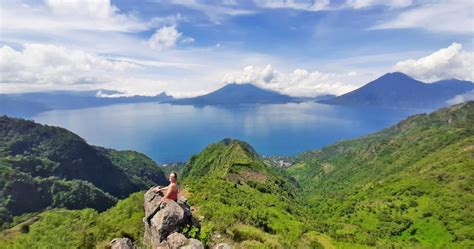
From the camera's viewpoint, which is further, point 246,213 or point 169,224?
point 246,213

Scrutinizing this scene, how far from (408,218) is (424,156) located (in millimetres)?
83039

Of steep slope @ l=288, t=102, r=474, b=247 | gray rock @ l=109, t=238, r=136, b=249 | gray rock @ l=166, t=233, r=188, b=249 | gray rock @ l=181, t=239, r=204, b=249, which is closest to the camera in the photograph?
gray rock @ l=181, t=239, r=204, b=249

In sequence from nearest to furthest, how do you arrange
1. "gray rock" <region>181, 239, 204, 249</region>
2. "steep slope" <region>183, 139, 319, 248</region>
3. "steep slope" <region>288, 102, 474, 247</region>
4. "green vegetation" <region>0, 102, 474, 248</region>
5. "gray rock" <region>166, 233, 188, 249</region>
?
"gray rock" <region>181, 239, 204, 249</region>, "gray rock" <region>166, 233, 188, 249</region>, "steep slope" <region>183, 139, 319, 248</region>, "green vegetation" <region>0, 102, 474, 248</region>, "steep slope" <region>288, 102, 474, 247</region>

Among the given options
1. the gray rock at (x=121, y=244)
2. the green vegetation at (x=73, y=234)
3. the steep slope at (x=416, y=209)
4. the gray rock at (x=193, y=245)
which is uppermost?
the gray rock at (x=193, y=245)

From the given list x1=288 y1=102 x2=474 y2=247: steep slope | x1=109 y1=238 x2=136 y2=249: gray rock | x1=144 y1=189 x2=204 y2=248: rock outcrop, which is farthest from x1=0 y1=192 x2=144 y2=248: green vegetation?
x1=288 y1=102 x2=474 y2=247: steep slope

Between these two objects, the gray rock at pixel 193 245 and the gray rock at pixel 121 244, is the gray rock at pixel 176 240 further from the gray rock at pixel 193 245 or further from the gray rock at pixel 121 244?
the gray rock at pixel 121 244

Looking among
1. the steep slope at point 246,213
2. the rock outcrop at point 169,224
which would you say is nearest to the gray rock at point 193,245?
the rock outcrop at point 169,224

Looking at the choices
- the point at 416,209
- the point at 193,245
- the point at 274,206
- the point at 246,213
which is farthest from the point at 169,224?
the point at 416,209

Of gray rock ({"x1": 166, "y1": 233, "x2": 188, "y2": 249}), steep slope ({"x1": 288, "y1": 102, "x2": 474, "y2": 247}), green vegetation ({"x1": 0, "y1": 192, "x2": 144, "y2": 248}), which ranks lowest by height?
steep slope ({"x1": 288, "y1": 102, "x2": 474, "y2": 247})

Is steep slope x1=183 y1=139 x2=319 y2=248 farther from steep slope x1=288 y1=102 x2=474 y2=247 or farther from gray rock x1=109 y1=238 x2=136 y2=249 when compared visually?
steep slope x1=288 y1=102 x2=474 y2=247

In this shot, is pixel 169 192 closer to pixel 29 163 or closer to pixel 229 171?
pixel 229 171

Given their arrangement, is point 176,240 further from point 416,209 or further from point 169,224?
point 416,209

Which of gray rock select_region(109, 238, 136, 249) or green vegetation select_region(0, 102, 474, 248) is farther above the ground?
gray rock select_region(109, 238, 136, 249)

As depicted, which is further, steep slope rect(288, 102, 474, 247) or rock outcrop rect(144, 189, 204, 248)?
steep slope rect(288, 102, 474, 247)
